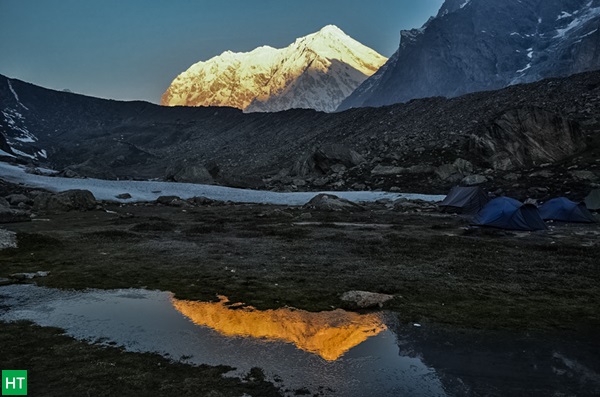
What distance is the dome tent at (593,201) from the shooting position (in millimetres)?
29859

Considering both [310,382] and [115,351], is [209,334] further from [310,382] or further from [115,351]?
[310,382]

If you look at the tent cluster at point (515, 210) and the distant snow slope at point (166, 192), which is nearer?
the tent cluster at point (515, 210)

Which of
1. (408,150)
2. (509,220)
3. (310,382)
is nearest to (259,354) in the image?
(310,382)

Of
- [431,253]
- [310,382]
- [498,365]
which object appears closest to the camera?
[310,382]

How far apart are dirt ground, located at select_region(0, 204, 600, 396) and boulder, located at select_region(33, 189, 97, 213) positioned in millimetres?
5833

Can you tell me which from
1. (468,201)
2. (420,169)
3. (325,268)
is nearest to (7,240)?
(325,268)

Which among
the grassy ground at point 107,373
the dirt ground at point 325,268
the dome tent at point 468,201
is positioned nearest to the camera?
the grassy ground at point 107,373

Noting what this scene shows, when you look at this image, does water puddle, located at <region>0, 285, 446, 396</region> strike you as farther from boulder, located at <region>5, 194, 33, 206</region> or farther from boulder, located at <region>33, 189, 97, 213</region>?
boulder, located at <region>5, 194, 33, 206</region>

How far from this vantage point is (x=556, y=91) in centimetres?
5994

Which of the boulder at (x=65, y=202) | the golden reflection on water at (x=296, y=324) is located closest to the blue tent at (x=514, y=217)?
the golden reflection on water at (x=296, y=324)

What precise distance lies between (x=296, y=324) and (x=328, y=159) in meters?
50.9

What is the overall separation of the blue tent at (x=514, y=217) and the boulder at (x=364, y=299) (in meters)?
16.6

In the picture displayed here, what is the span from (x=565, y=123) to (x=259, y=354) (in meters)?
49.0

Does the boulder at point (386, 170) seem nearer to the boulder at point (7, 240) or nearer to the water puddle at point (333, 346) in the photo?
the boulder at point (7, 240)
